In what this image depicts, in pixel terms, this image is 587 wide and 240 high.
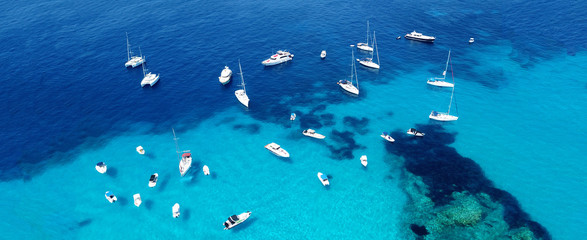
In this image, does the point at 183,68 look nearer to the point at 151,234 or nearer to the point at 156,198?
the point at 156,198

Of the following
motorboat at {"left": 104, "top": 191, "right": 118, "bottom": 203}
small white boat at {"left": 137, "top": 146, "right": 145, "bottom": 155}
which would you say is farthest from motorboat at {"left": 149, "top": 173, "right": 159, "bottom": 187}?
small white boat at {"left": 137, "top": 146, "right": 145, "bottom": 155}

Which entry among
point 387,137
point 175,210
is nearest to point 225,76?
point 175,210

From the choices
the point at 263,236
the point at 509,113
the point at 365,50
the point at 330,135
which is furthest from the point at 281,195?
the point at 365,50

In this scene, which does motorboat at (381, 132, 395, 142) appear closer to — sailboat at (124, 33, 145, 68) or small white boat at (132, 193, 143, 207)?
small white boat at (132, 193, 143, 207)

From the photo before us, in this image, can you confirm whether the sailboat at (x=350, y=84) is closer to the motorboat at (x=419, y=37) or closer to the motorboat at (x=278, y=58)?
the motorboat at (x=278, y=58)

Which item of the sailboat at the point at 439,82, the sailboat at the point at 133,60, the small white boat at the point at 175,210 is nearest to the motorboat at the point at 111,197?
the small white boat at the point at 175,210
